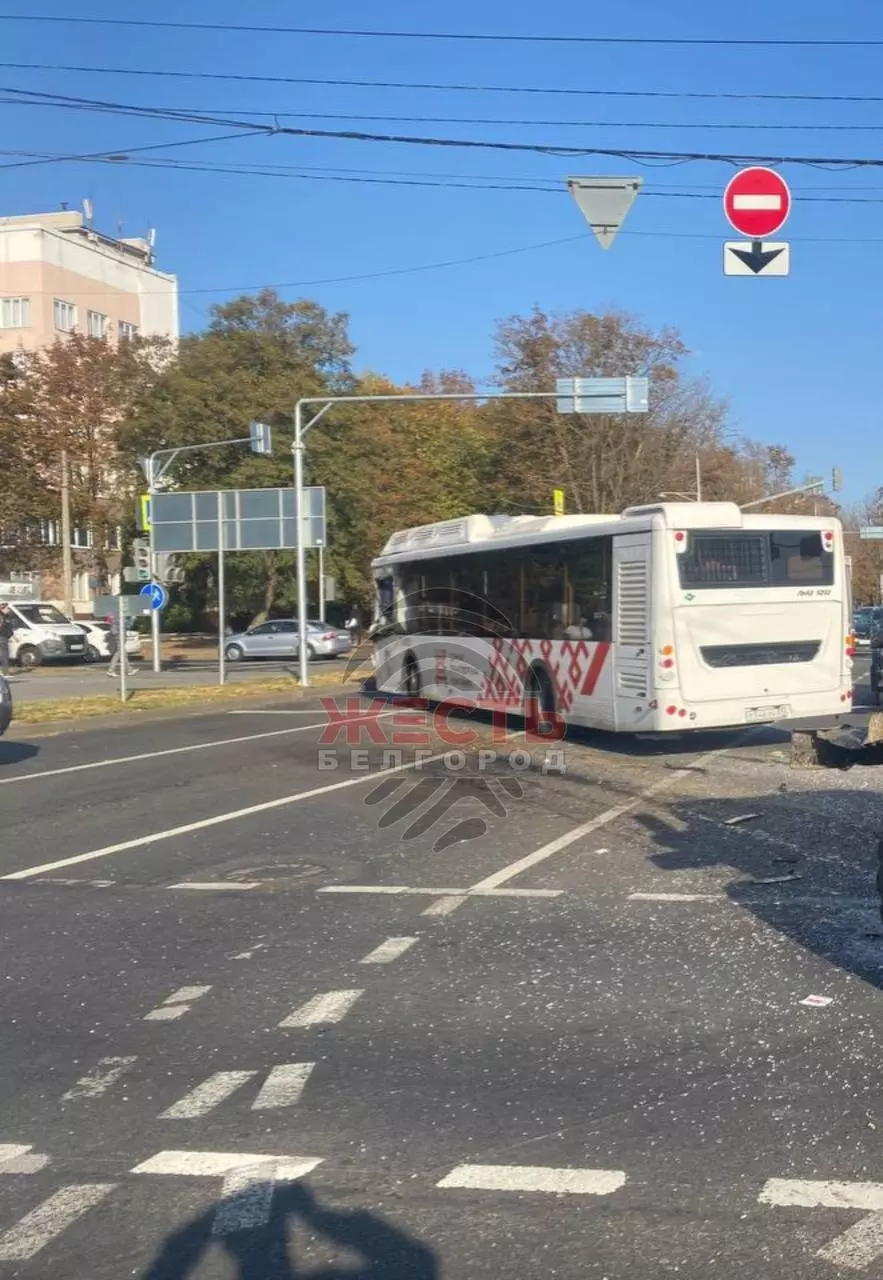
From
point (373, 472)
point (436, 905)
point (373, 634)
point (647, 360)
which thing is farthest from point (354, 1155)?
point (373, 472)

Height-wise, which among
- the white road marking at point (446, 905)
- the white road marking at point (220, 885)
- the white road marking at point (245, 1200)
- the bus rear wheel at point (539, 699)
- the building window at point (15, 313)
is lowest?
the white road marking at point (220, 885)

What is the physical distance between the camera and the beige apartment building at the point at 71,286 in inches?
2394

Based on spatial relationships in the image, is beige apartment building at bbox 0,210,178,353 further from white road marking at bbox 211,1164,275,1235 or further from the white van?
white road marking at bbox 211,1164,275,1235

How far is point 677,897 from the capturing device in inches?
298

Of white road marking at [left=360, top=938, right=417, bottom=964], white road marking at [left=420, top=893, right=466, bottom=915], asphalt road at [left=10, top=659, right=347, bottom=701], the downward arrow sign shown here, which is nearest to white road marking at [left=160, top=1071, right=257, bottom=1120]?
white road marking at [left=360, top=938, right=417, bottom=964]

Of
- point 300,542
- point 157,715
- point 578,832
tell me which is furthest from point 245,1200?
point 300,542

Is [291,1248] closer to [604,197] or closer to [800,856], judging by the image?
[800,856]

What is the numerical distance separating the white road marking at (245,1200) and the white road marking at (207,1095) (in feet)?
1.81

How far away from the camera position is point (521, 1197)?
149 inches

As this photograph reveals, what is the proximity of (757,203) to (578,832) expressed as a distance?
7075mm

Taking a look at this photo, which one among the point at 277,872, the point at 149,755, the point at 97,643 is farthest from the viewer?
the point at 97,643

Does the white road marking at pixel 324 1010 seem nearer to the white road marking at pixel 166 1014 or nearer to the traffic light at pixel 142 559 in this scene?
the white road marking at pixel 166 1014

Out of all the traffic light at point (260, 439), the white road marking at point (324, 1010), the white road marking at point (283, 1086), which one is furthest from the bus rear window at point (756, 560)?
the traffic light at point (260, 439)

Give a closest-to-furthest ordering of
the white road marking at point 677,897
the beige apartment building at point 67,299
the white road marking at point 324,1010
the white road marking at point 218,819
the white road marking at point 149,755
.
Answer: the white road marking at point 324,1010 → the white road marking at point 677,897 → the white road marking at point 218,819 → the white road marking at point 149,755 → the beige apartment building at point 67,299
